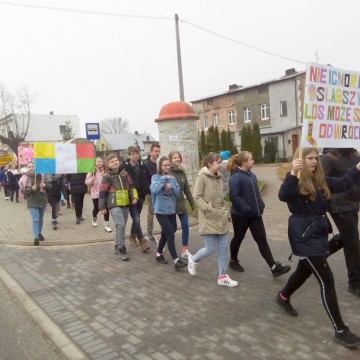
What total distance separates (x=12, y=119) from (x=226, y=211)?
6294 centimetres

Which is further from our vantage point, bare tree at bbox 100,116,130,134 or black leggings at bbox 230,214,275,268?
bare tree at bbox 100,116,130,134

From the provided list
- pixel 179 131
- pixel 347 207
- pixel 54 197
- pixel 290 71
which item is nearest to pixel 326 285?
pixel 347 207

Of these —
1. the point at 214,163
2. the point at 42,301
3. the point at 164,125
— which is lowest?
the point at 42,301

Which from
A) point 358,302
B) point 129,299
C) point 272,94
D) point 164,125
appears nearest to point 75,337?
point 129,299

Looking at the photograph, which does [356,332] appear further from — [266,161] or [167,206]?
[266,161]

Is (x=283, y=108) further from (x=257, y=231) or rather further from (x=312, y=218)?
(x=312, y=218)

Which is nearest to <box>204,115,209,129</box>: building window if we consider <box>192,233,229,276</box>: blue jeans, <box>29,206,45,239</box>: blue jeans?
<box>29,206,45,239</box>: blue jeans

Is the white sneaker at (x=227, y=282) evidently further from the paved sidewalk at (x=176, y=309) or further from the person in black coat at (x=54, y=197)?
the person in black coat at (x=54, y=197)

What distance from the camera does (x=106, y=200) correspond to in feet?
21.2

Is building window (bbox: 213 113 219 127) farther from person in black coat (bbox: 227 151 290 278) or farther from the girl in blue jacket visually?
person in black coat (bbox: 227 151 290 278)

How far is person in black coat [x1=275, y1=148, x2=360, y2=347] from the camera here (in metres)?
3.39

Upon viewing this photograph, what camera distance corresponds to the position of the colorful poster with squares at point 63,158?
7426 millimetres

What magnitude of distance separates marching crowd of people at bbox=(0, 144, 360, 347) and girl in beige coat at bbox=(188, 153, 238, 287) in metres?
0.01

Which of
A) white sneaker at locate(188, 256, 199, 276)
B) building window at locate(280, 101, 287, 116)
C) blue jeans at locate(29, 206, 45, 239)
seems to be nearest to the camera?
white sneaker at locate(188, 256, 199, 276)
